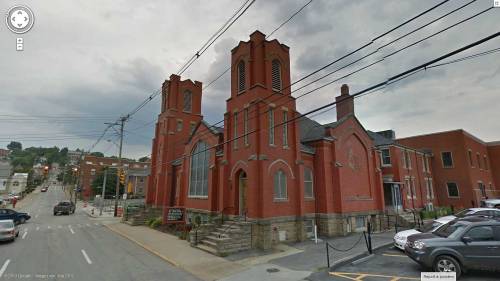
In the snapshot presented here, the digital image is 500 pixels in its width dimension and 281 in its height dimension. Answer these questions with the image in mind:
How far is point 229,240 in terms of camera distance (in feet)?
46.6

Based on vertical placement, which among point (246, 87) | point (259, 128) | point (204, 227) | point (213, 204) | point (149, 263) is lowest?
point (149, 263)

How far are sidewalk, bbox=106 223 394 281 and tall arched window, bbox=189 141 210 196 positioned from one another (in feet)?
17.2

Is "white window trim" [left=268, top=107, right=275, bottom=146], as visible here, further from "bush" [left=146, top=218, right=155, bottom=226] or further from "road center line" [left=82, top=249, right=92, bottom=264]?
"bush" [left=146, top=218, right=155, bottom=226]

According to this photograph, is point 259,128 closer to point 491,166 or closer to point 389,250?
point 389,250

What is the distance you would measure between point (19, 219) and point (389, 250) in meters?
33.9

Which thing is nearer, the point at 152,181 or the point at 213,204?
the point at 213,204

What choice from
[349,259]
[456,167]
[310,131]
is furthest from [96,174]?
[456,167]

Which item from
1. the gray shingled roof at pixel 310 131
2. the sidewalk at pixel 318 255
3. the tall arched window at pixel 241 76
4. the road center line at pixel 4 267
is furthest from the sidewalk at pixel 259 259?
the tall arched window at pixel 241 76

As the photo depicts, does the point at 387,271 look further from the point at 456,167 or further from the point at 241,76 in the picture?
the point at 456,167

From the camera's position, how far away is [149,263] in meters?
12.4

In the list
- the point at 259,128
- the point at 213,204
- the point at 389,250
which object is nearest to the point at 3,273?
the point at 213,204

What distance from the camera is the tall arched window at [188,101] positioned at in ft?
100

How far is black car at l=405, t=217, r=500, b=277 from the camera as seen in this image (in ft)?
28.2

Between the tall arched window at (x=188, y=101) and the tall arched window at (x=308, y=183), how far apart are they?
16.9m
